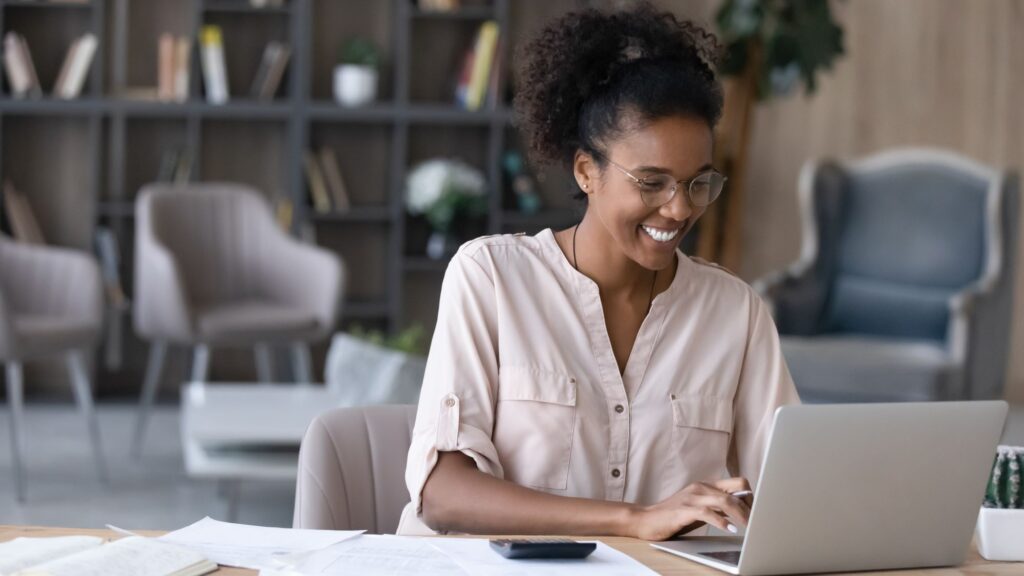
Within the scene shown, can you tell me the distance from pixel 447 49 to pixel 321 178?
84 cm

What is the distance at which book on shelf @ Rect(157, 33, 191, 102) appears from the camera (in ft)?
19.3

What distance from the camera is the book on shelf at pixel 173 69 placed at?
5.89 meters

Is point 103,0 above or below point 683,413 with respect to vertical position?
above

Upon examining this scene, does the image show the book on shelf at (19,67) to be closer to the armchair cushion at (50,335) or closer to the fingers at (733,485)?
the armchair cushion at (50,335)

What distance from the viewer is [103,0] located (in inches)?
238

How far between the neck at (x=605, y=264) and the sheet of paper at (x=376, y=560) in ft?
1.81

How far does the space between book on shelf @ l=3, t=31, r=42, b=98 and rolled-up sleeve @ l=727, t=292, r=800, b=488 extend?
464cm

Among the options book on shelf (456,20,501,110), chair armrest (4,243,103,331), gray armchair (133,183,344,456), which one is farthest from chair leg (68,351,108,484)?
book on shelf (456,20,501,110)

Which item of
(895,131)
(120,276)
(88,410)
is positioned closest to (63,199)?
(120,276)

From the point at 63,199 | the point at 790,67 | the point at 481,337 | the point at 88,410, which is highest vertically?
the point at 790,67

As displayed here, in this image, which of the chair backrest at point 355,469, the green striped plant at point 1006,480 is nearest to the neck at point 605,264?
the chair backrest at point 355,469

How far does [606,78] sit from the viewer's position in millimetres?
1882

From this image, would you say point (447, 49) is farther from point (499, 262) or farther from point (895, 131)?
point (499, 262)

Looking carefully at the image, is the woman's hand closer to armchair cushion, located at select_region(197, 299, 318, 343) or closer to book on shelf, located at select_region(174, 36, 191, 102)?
armchair cushion, located at select_region(197, 299, 318, 343)
